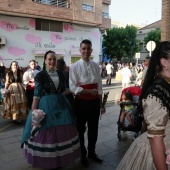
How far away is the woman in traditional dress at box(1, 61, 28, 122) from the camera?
570 centimetres

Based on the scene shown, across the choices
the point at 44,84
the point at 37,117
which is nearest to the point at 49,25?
the point at 44,84

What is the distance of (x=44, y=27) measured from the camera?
657 inches

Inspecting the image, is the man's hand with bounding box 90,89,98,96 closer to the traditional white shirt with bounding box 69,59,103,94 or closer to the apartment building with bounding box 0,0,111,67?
the traditional white shirt with bounding box 69,59,103,94

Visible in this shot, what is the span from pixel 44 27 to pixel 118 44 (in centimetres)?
1745

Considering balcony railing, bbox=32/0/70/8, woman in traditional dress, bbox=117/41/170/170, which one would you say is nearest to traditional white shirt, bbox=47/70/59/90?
Answer: woman in traditional dress, bbox=117/41/170/170

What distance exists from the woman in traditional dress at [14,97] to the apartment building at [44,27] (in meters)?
9.37

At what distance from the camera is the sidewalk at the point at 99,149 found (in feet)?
10.7

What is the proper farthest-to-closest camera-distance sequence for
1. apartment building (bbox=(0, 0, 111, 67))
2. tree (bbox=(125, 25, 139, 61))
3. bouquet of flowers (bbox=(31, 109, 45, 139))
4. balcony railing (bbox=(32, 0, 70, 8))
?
tree (bbox=(125, 25, 139, 61)) < balcony railing (bbox=(32, 0, 70, 8)) < apartment building (bbox=(0, 0, 111, 67)) < bouquet of flowers (bbox=(31, 109, 45, 139))

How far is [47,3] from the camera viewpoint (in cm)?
1645

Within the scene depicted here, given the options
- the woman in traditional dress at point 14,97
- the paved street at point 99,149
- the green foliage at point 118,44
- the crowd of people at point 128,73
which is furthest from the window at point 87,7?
the paved street at point 99,149

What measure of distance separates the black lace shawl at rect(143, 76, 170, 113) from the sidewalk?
2099 mm

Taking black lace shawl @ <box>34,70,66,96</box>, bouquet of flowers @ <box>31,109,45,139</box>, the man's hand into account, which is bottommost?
bouquet of flowers @ <box>31,109,45,139</box>

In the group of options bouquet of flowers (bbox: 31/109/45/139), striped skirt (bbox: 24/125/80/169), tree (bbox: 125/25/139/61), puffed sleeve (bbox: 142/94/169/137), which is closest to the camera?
puffed sleeve (bbox: 142/94/169/137)

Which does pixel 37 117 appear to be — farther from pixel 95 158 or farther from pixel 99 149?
pixel 99 149
